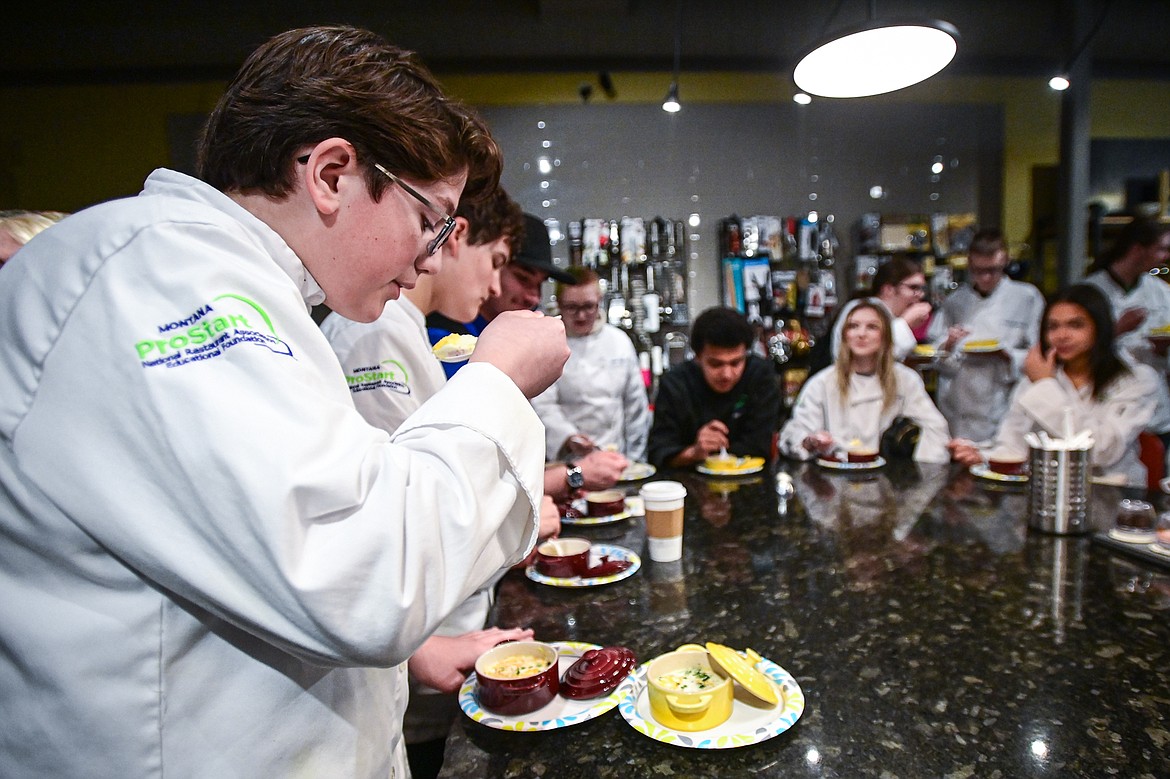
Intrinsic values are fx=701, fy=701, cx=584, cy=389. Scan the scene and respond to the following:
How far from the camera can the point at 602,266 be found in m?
5.94

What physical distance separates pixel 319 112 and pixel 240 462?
42 centimetres

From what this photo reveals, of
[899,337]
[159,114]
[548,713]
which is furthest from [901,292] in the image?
[159,114]

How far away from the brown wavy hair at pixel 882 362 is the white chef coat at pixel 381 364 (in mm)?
2897

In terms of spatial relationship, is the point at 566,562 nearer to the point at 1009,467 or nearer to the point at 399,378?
the point at 399,378

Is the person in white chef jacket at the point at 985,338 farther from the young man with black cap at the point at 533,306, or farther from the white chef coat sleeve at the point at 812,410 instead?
the young man with black cap at the point at 533,306

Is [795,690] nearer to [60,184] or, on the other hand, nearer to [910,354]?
[910,354]

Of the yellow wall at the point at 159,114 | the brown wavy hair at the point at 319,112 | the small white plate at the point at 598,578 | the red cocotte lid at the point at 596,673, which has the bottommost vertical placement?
the small white plate at the point at 598,578

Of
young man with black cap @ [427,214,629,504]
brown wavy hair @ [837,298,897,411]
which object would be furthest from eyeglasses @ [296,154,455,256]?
brown wavy hair @ [837,298,897,411]

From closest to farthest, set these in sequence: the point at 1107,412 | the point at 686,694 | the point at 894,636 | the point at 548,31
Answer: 1. the point at 686,694
2. the point at 894,636
3. the point at 1107,412
4. the point at 548,31

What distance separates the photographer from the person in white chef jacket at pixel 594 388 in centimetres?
409

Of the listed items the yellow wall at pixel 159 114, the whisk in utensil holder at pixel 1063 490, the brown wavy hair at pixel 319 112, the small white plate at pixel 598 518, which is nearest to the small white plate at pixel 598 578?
the small white plate at pixel 598 518

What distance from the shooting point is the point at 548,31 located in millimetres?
5680

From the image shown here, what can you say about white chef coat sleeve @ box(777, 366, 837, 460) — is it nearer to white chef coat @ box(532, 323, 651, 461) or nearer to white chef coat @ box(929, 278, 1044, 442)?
white chef coat @ box(532, 323, 651, 461)

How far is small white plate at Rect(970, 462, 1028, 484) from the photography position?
2494 mm
